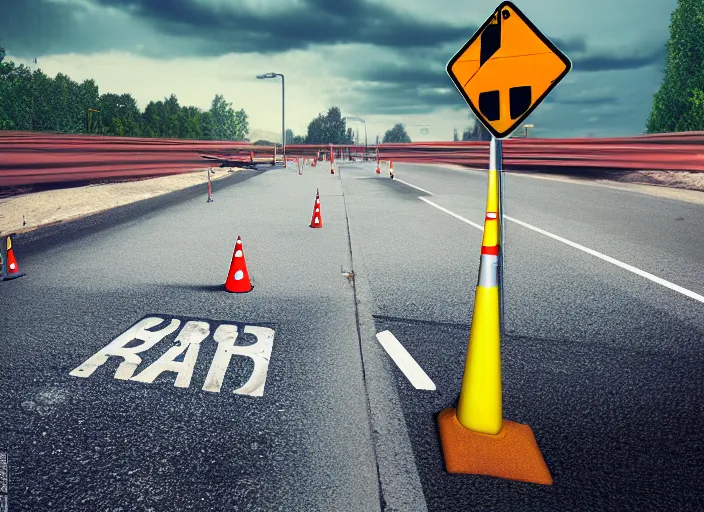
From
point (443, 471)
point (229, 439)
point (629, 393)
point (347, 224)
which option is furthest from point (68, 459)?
point (347, 224)

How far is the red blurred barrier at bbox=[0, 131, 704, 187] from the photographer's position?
1684 cm

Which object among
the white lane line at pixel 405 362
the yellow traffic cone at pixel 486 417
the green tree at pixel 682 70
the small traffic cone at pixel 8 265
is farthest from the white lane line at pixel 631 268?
the green tree at pixel 682 70

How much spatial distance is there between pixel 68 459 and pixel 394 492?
1679 millimetres

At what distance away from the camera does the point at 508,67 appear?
4148 millimetres

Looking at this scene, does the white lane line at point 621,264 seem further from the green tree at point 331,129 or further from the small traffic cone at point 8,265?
the green tree at point 331,129

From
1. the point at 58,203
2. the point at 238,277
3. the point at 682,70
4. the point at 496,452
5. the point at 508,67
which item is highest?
the point at 682,70

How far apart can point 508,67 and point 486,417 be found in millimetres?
2579

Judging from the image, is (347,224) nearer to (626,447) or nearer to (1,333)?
(1,333)

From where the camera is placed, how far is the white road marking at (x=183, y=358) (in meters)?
3.92

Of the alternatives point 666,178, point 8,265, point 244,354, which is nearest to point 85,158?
point 8,265

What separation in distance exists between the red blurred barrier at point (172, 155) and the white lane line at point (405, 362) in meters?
15.3

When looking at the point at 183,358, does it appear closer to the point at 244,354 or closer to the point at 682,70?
the point at 244,354

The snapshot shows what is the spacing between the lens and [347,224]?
11.9 m

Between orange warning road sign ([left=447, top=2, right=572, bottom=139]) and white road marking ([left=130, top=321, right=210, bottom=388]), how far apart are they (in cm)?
288
